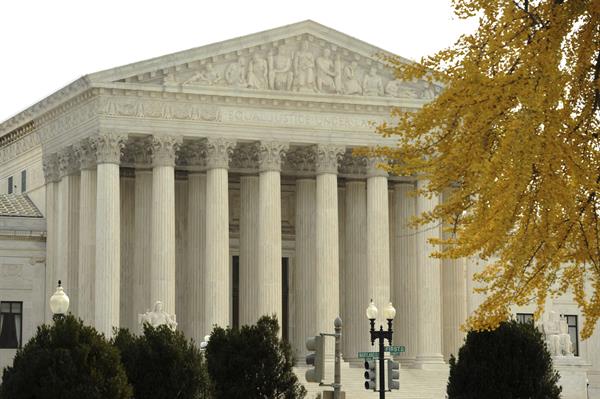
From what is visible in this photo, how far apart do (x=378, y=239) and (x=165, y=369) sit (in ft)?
125

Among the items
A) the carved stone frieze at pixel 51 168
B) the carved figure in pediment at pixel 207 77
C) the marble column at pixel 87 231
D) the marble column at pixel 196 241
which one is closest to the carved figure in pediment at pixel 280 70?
the carved figure in pediment at pixel 207 77

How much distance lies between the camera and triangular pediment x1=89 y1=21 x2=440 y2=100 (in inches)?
2982

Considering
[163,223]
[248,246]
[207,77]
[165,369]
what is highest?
[207,77]

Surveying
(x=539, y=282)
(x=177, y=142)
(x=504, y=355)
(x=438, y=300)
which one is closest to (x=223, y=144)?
(x=177, y=142)

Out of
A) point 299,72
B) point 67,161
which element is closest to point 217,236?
point 67,161

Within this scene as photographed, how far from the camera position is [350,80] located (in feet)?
264

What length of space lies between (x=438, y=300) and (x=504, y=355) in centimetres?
3198

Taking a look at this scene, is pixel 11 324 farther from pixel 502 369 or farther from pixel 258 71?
pixel 502 369

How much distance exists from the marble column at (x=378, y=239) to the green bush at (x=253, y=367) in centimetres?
3260

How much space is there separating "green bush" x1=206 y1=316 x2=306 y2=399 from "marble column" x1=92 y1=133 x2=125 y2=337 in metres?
27.7

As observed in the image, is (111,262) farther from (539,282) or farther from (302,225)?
(539,282)

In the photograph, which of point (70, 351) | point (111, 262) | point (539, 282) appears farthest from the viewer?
point (111, 262)

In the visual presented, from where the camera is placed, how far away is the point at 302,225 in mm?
83312

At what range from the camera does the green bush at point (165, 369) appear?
4244 centimetres
